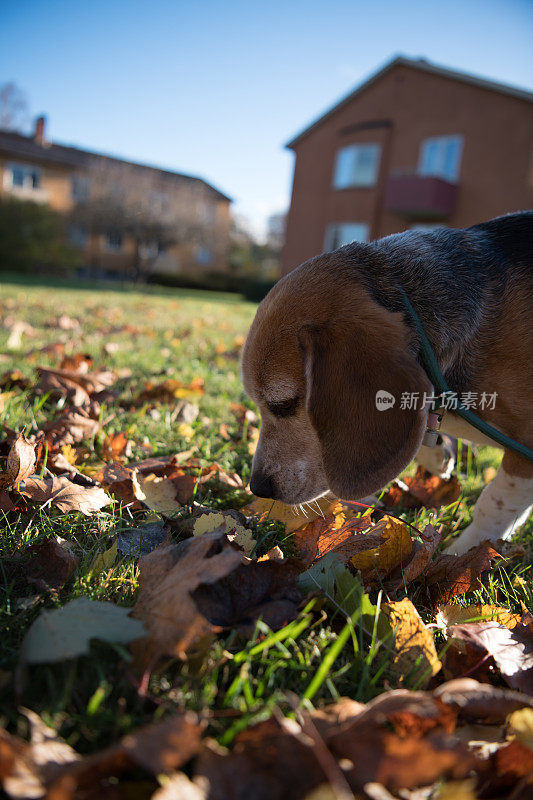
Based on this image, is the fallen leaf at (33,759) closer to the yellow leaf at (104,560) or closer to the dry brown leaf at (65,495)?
the yellow leaf at (104,560)

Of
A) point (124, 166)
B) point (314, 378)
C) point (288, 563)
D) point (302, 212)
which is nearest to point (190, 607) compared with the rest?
point (288, 563)

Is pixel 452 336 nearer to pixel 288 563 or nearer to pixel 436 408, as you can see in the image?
pixel 436 408

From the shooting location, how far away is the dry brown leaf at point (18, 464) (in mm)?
2207

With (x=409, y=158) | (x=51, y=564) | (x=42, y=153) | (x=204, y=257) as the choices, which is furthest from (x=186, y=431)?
(x=204, y=257)

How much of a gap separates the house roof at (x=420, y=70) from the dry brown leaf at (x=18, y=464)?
A: 2414cm

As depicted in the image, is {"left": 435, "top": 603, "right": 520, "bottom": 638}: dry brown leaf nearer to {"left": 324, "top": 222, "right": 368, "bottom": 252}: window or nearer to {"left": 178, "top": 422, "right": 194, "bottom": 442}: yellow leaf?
{"left": 178, "top": 422, "right": 194, "bottom": 442}: yellow leaf

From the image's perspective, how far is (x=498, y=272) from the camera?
2.77 m

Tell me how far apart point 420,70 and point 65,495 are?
27901 mm

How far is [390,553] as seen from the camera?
2.04 m

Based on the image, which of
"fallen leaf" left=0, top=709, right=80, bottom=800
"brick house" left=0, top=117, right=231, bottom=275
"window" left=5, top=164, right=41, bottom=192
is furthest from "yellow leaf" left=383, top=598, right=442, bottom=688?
"window" left=5, top=164, right=41, bottom=192

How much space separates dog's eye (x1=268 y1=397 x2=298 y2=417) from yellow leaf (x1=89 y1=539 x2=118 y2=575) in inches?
41.8

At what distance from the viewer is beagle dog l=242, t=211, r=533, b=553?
7.11 ft

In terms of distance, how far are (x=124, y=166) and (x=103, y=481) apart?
42.2 m

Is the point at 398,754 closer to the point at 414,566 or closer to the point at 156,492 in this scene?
the point at 414,566
